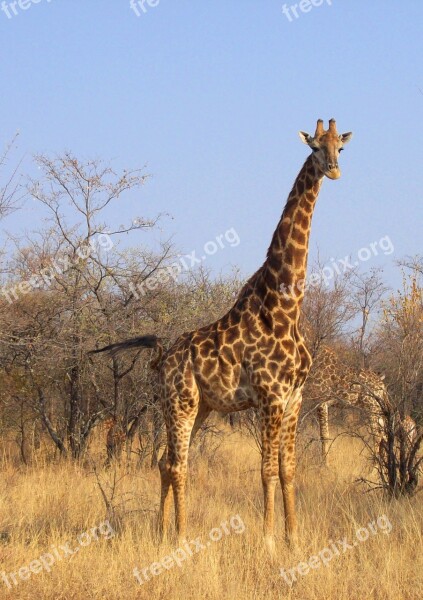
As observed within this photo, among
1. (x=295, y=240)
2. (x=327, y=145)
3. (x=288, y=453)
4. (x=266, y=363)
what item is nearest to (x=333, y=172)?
(x=327, y=145)

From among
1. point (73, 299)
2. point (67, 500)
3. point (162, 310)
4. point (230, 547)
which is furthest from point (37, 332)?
point (230, 547)

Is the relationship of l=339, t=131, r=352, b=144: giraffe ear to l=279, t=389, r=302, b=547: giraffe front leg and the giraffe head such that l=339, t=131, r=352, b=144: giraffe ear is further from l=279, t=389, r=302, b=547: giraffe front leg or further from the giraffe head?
l=279, t=389, r=302, b=547: giraffe front leg

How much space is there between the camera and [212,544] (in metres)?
6.74

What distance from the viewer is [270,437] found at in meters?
6.86

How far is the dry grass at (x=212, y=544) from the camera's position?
18.5ft

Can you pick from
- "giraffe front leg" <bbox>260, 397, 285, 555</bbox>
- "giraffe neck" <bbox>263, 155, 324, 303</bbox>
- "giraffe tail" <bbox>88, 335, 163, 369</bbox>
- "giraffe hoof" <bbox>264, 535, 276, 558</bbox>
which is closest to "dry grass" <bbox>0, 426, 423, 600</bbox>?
"giraffe hoof" <bbox>264, 535, 276, 558</bbox>

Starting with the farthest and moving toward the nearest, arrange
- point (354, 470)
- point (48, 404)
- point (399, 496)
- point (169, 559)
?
point (48, 404) → point (354, 470) → point (399, 496) → point (169, 559)

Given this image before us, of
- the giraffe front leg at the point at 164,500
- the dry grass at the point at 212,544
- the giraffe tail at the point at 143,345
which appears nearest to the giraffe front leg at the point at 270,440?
the dry grass at the point at 212,544

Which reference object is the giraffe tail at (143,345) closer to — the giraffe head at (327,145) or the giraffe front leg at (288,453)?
the giraffe front leg at (288,453)

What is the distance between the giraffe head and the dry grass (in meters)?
2.98

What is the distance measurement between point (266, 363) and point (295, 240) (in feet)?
3.64

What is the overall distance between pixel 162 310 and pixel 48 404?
251cm

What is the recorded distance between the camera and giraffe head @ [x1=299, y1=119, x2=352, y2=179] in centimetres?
664

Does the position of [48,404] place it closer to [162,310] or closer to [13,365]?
[13,365]
